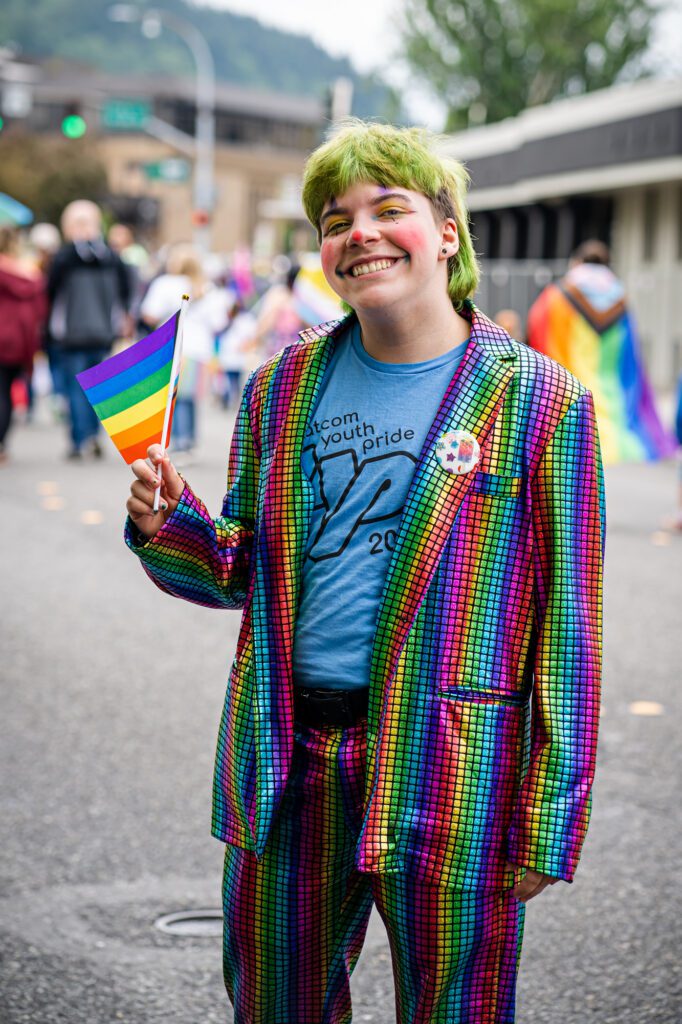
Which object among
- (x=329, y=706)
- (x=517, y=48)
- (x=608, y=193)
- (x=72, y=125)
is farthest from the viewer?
(x=517, y=48)

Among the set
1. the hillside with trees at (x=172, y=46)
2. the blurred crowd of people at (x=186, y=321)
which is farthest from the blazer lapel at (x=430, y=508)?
the hillside with trees at (x=172, y=46)

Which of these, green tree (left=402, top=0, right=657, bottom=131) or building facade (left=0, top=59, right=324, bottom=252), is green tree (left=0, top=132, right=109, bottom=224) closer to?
building facade (left=0, top=59, right=324, bottom=252)

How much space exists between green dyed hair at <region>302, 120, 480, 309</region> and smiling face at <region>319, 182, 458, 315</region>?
2 cm

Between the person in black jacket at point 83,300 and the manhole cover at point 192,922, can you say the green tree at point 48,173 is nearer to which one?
the person in black jacket at point 83,300

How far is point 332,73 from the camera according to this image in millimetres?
179750

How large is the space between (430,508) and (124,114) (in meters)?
33.6

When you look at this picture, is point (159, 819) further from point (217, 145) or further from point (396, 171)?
point (217, 145)

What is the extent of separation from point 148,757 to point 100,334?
8.42m

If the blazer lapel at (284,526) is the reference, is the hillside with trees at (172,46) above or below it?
above

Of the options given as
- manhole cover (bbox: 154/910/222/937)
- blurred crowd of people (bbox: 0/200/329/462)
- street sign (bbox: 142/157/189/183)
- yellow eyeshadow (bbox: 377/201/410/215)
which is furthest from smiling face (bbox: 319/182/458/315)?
street sign (bbox: 142/157/189/183)

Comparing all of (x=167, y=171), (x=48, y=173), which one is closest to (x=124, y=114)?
(x=167, y=171)

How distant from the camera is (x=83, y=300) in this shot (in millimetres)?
13438

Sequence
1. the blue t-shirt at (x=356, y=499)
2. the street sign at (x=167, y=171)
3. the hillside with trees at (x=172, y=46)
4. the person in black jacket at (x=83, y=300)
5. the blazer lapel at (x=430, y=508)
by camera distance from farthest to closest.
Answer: the hillside with trees at (x=172, y=46)
the street sign at (x=167, y=171)
the person in black jacket at (x=83, y=300)
the blue t-shirt at (x=356, y=499)
the blazer lapel at (x=430, y=508)

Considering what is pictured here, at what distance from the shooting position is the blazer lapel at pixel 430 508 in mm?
2508
